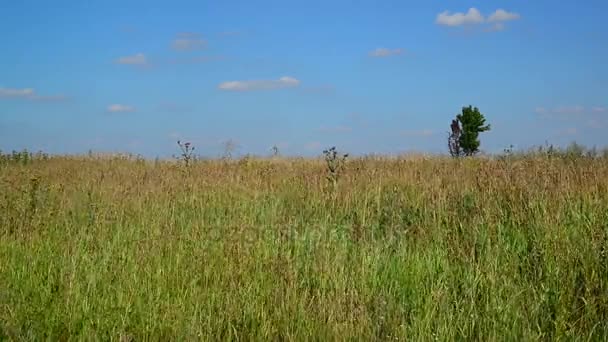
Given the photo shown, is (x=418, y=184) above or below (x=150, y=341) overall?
above

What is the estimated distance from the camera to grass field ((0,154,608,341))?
3283 millimetres

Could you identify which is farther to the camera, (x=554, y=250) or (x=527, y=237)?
(x=527, y=237)

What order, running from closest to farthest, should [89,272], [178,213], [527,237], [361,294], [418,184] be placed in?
1. [361,294]
2. [89,272]
3. [527,237]
4. [178,213]
5. [418,184]

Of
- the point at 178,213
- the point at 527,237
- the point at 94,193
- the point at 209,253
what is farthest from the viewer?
the point at 94,193

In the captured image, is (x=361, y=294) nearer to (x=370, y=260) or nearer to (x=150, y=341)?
(x=370, y=260)

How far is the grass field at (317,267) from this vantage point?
3.28m

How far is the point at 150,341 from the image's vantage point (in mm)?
3176

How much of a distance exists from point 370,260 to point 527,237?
62.5 inches

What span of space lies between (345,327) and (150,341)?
1066 mm

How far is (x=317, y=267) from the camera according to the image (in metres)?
4.04

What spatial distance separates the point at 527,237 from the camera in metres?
4.97

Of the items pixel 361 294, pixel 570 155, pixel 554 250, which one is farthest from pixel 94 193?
pixel 570 155

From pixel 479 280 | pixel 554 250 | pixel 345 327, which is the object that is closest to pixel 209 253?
pixel 345 327

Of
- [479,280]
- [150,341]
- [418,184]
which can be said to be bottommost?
[150,341]
